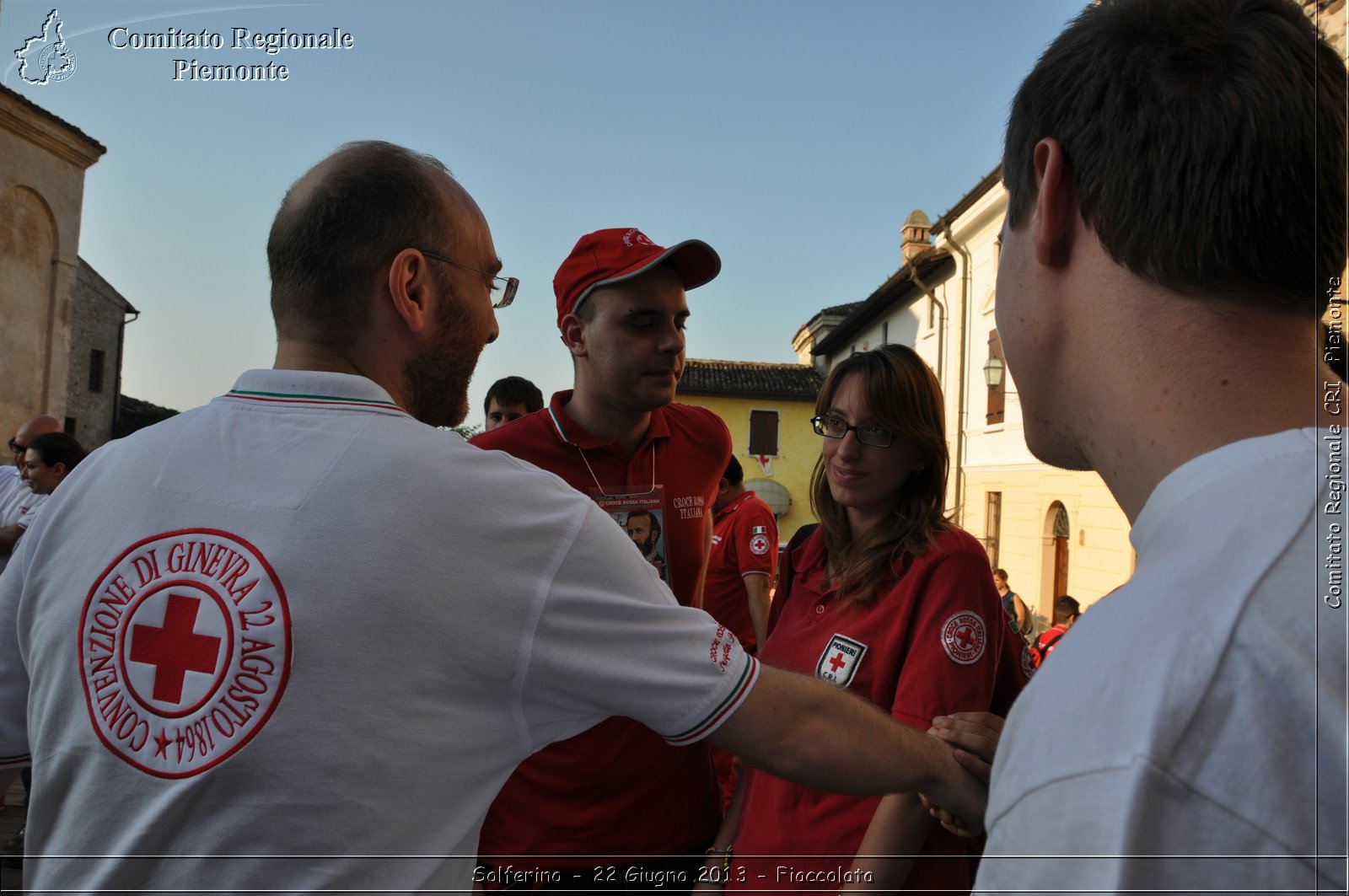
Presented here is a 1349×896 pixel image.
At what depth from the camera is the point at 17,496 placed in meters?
6.24

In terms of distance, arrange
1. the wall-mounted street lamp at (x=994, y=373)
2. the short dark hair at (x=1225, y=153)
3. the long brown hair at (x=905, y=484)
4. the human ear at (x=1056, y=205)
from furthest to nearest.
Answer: the wall-mounted street lamp at (x=994, y=373) < the long brown hair at (x=905, y=484) < the human ear at (x=1056, y=205) < the short dark hair at (x=1225, y=153)

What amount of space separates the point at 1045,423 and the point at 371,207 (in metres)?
1.13

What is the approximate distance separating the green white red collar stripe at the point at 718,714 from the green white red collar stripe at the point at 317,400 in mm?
→ 677

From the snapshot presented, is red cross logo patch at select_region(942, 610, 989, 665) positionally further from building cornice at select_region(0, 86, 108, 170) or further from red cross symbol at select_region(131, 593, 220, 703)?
building cornice at select_region(0, 86, 108, 170)

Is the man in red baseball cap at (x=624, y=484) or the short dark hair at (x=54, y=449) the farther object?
the short dark hair at (x=54, y=449)

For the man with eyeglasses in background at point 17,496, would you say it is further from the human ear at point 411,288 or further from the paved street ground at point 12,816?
the human ear at point 411,288

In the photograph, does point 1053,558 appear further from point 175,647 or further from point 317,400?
point 175,647

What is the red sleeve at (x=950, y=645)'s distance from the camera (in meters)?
1.88

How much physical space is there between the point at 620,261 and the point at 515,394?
3.33 meters

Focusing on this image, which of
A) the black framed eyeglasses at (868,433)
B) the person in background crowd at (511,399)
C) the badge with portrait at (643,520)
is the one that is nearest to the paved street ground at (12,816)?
the person in background crowd at (511,399)

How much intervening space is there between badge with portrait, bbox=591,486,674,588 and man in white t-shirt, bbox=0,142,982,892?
4.00 ft

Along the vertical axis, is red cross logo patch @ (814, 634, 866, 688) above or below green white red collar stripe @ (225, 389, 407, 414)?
below

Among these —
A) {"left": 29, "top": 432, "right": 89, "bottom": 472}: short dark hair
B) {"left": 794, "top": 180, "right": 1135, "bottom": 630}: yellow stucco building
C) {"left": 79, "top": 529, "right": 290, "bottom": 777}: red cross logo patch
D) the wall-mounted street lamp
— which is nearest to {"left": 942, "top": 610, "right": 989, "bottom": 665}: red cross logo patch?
{"left": 79, "top": 529, "right": 290, "bottom": 777}: red cross logo patch

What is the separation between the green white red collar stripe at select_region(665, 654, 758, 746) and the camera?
1.28 meters
